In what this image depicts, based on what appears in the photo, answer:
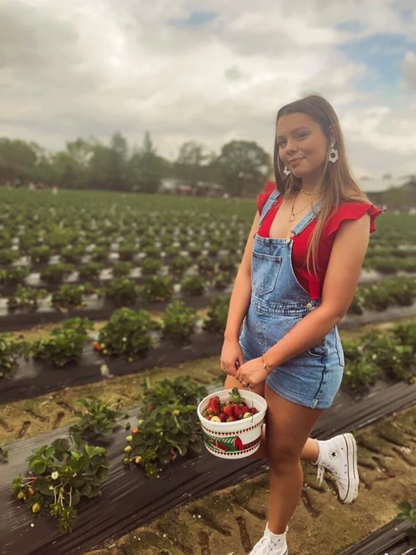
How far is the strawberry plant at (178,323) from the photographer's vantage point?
5.43 metres

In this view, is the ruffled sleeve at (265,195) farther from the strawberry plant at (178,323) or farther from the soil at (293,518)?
the strawberry plant at (178,323)

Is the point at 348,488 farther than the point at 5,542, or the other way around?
the point at 348,488

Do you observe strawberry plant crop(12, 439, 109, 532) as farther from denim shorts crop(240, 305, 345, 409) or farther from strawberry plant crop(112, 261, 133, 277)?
strawberry plant crop(112, 261, 133, 277)

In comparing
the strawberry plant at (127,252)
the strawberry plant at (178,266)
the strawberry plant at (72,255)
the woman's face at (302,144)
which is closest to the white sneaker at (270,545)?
the woman's face at (302,144)

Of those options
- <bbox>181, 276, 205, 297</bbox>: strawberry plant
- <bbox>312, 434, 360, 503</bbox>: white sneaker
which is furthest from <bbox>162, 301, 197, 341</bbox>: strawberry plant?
<bbox>312, 434, 360, 503</bbox>: white sneaker

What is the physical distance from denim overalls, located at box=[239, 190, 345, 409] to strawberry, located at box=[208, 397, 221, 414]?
0.27 meters

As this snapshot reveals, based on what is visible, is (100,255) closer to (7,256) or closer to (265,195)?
(7,256)

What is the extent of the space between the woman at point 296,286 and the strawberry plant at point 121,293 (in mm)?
4863

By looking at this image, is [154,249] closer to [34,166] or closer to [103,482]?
[103,482]

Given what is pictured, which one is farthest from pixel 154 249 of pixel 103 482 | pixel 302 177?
pixel 302 177

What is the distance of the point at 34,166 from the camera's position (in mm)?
65750

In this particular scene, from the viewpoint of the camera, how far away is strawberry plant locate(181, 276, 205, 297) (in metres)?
7.85

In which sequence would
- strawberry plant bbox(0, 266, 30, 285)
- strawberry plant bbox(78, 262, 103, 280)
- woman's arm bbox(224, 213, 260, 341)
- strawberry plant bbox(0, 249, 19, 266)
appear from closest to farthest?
woman's arm bbox(224, 213, 260, 341)
strawberry plant bbox(0, 266, 30, 285)
strawberry plant bbox(78, 262, 103, 280)
strawberry plant bbox(0, 249, 19, 266)

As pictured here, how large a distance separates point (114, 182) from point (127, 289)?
6390cm
